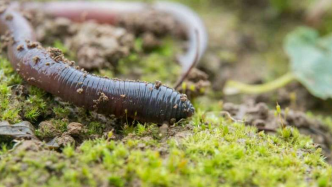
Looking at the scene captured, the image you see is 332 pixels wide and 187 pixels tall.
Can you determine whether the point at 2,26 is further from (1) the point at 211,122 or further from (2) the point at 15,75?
(1) the point at 211,122

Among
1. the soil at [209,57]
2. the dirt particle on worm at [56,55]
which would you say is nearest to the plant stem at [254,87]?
the soil at [209,57]

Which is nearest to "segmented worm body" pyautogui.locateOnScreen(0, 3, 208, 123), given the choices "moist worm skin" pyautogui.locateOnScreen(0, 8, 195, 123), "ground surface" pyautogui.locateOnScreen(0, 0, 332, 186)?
"moist worm skin" pyautogui.locateOnScreen(0, 8, 195, 123)

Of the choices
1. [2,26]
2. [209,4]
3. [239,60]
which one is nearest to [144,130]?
[2,26]

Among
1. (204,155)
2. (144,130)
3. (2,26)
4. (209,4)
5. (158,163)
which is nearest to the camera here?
(158,163)

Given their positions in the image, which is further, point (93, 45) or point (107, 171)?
point (93, 45)

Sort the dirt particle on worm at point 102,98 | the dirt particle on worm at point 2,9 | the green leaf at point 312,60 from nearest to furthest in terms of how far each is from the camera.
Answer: the dirt particle on worm at point 102,98 → the dirt particle on worm at point 2,9 → the green leaf at point 312,60

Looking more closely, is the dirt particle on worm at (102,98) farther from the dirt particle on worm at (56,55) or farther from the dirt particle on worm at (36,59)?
the dirt particle on worm at (36,59)
